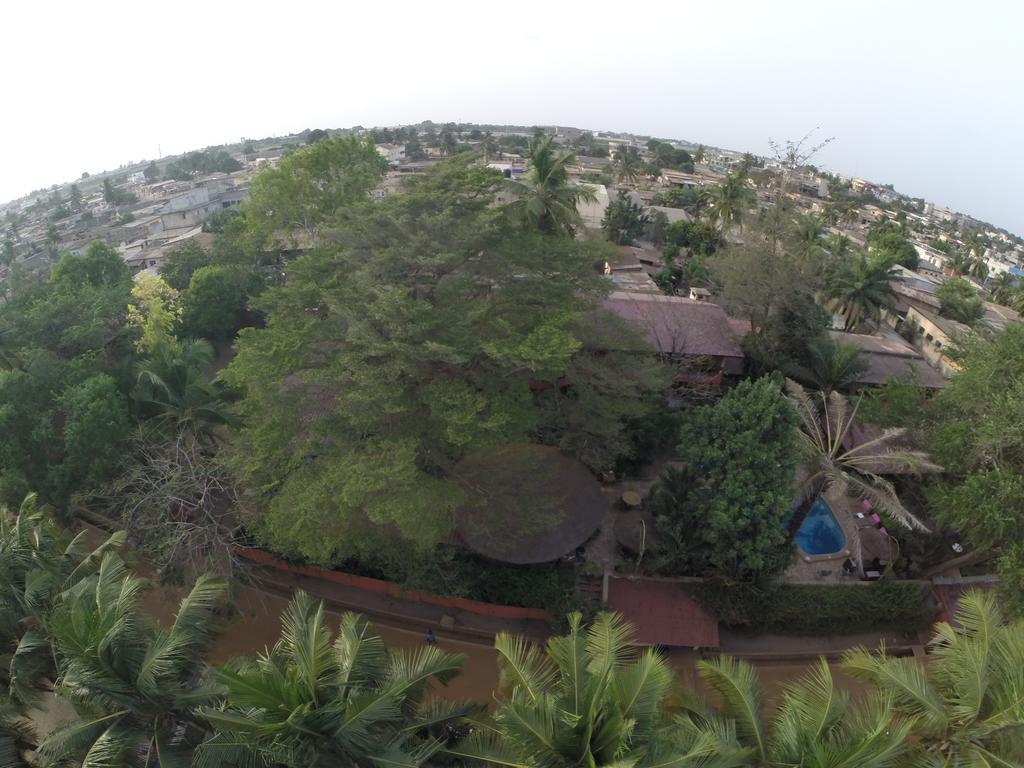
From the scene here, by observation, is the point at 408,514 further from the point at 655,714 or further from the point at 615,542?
the point at 615,542

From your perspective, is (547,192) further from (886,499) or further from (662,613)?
(662,613)

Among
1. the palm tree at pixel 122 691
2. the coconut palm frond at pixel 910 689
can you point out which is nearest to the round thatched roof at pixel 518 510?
the palm tree at pixel 122 691

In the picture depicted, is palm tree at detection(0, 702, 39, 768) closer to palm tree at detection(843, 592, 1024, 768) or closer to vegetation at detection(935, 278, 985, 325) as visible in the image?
palm tree at detection(843, 592, 1024, 768)

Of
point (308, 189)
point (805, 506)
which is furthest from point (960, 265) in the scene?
point (308, 189)

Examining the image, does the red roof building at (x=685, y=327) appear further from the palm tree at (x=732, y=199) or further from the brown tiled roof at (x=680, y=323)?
the palm tree at (x=732, y=199)

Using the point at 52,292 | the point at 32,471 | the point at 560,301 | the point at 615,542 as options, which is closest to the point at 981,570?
the point at 615,542

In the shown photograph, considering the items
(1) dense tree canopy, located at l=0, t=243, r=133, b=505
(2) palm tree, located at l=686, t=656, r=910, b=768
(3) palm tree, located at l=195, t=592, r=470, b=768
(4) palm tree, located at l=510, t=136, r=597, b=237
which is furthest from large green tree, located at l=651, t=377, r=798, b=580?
(1) dense tree canopy, located at l=0, t=243, r=133, b=505

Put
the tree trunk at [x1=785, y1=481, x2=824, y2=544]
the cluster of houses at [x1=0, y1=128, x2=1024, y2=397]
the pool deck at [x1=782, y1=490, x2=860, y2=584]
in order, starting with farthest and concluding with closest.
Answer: the cluster of houses at [x1=0, y1=128, x2=1024, y2=397] → the pool deck at [x1=782, y1=490, x2=860, y2=584] → the tree trunk at [x1=785, y1=481, x2=824, y2=544]
